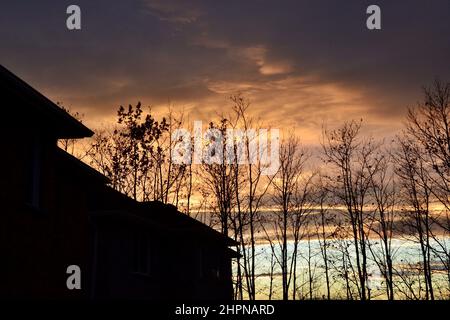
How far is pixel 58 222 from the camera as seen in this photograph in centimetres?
1299

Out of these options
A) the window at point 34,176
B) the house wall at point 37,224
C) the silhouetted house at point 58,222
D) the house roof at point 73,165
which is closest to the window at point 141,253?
the silhouetted house at point 58,222

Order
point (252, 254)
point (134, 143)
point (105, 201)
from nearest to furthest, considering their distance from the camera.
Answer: point (105, 201), point (134, 143), point (252, 254)

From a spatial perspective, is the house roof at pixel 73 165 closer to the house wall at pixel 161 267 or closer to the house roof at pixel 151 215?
the house roof at pixel 151 215

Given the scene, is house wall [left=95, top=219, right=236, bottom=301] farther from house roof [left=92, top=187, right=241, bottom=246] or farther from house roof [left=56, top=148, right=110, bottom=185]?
house roof [left=56, top=148, right=110, bottom=185]

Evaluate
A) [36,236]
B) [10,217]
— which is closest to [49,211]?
[36,236]

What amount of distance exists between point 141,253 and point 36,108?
460 inches

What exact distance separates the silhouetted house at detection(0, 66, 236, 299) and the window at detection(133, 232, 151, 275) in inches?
1.6

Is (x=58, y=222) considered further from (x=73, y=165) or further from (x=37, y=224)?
(x=73, y=165)

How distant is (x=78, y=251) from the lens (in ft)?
46.8

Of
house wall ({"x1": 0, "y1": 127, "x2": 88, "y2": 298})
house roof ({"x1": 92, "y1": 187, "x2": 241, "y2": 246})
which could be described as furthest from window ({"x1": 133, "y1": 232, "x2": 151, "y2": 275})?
house wall ({"x1": 0, "y1": 127, "x2": 88, "y2": 298})

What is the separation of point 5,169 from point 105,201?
9.12 m
